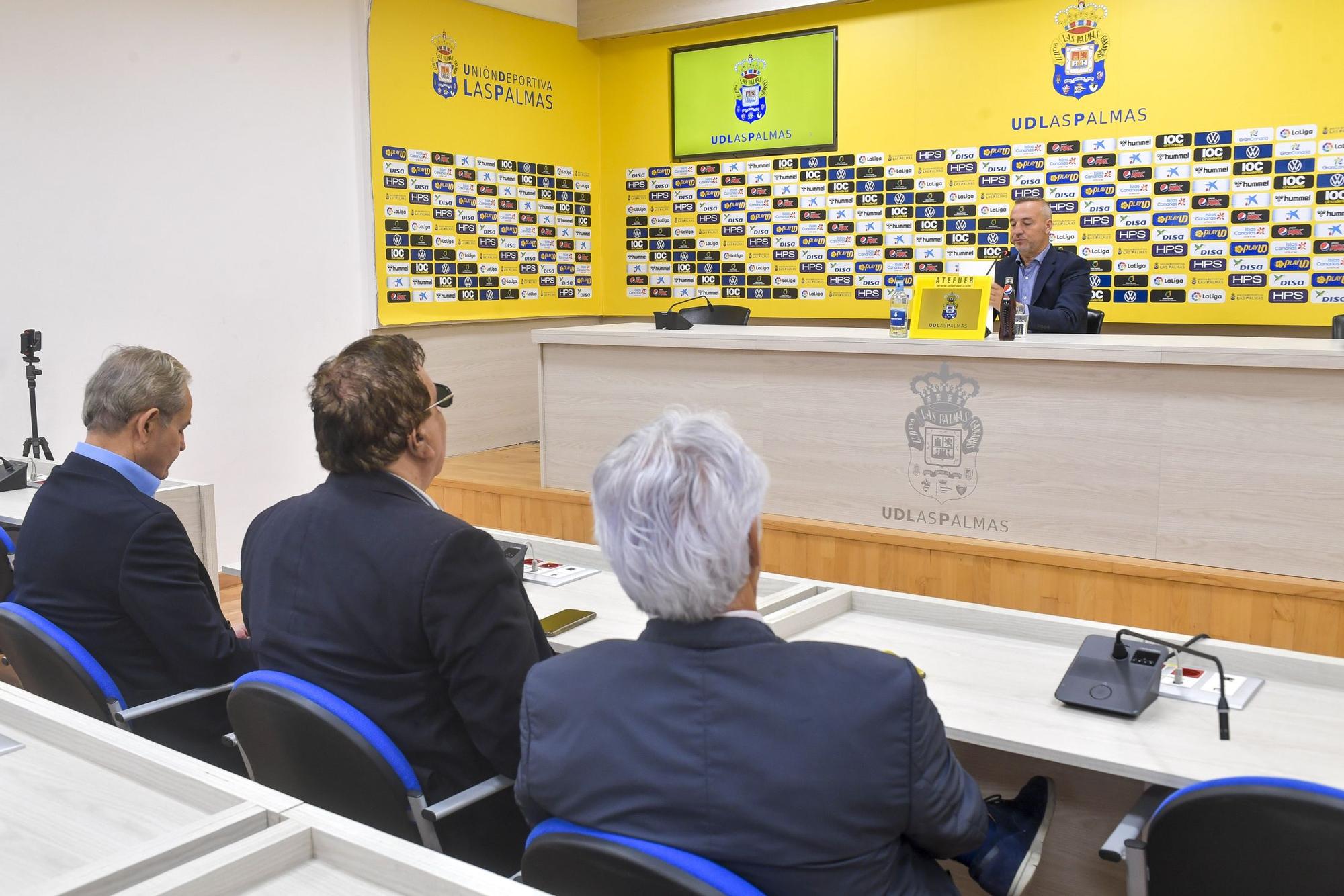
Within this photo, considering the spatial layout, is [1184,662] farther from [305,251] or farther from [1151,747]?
[305,251]

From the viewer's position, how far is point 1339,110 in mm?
4648

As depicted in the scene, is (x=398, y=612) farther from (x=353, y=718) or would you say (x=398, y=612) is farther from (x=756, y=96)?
(x=756, y=96)

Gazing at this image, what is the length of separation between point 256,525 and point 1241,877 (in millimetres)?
1546

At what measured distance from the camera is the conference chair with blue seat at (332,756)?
5.00ft

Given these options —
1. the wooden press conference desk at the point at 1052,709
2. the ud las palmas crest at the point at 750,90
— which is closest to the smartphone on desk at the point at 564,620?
the wooden press conference desk at the point at 1052,709

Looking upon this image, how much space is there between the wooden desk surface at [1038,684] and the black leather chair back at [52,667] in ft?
2.67

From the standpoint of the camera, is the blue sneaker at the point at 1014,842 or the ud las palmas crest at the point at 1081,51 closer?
the blue sneaker at the point at 1014,842

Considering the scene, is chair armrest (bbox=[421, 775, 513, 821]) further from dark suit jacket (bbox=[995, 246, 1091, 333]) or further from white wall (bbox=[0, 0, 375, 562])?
white wall (bbox=[0, 0, 375, 562])

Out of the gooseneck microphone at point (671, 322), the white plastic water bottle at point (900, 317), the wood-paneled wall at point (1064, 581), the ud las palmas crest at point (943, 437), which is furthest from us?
the gooseneck microphone at point (671, 322)

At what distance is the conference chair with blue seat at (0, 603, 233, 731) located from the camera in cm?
193

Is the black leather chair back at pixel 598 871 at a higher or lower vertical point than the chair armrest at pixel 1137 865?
higher

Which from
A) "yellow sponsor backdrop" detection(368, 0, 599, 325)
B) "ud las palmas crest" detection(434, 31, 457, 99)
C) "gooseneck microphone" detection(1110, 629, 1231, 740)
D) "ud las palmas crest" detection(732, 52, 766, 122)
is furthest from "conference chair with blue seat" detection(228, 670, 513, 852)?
"ud las palmas crest" detection(732, 52, 766, 122)

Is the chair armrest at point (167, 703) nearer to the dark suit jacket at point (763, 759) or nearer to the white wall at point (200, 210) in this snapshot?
the dark suit jacket at point (763, 759)

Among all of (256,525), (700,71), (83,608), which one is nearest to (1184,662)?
(256,525)
